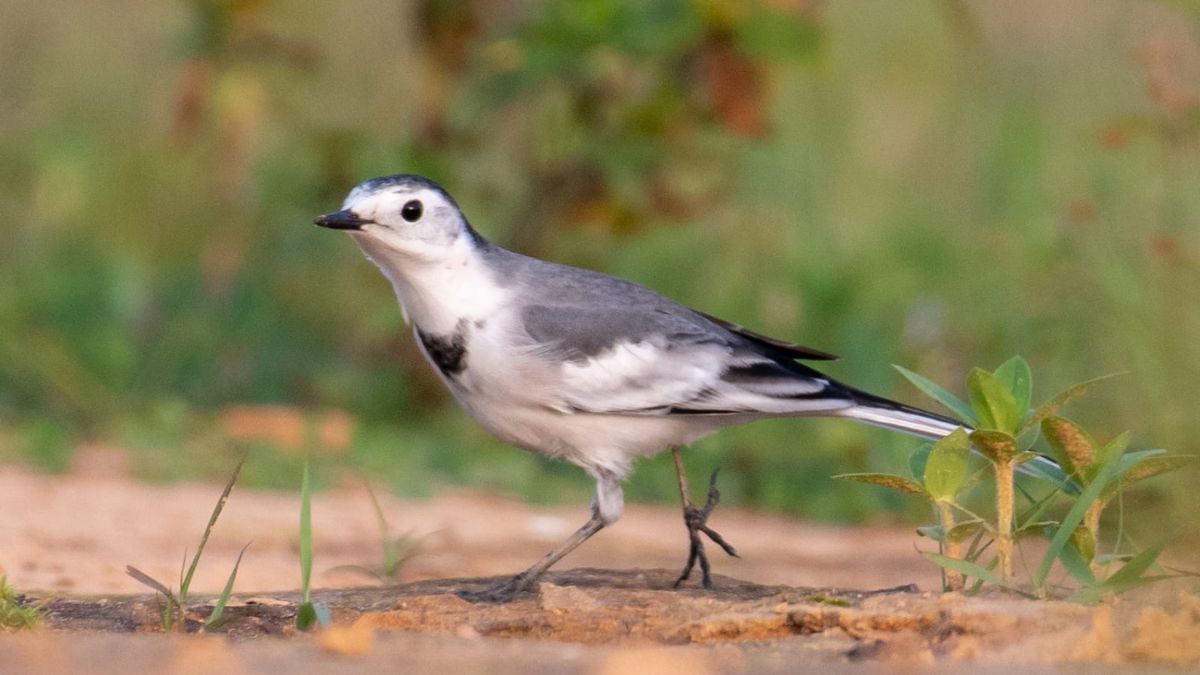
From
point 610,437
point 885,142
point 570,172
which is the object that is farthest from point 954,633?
point 885,142

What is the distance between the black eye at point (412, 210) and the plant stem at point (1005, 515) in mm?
1590

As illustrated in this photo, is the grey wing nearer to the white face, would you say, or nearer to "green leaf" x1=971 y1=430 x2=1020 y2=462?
the white face

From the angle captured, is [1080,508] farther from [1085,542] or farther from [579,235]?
[579,235]

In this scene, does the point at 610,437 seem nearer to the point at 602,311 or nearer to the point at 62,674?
the point at 602,311

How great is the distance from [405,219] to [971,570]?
171 centimetres

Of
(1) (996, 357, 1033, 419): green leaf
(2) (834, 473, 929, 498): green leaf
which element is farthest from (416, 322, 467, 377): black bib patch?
(1) (996, 357, 1033, 419): green leaf

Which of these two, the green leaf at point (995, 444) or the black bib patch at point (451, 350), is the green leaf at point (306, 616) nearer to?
the black bib patch at point (451, 350)

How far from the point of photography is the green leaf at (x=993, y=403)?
12.0 feet

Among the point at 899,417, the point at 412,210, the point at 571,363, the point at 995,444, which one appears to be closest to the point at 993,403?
the point at 995,444

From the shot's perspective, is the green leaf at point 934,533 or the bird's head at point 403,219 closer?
the green leaf at point 934,533

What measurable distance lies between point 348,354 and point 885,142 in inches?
138

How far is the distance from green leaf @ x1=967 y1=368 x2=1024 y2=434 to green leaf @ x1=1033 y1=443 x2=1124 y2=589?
0.20m

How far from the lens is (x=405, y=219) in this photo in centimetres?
439

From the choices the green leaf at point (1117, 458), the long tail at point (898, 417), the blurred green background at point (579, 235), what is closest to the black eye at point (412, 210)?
the long tail at point (898, 417)
